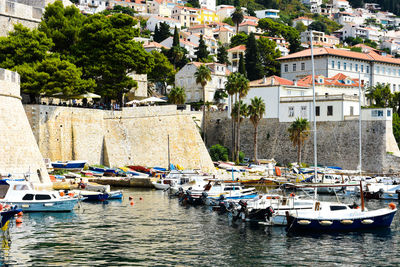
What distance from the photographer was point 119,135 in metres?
60.4

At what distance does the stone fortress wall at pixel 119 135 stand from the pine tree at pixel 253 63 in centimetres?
4229

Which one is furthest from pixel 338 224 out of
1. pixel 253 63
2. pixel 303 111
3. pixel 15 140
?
pixel 253 63

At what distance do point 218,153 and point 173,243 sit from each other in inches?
1733

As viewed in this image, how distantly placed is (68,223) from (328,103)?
4374 centimetres

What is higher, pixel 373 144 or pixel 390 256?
pixel 373 144

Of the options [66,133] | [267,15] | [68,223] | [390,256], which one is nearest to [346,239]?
[390,256]

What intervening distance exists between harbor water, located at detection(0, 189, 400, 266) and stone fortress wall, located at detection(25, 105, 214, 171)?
16.0 m

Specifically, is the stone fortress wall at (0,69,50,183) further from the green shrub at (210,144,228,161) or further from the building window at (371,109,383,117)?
the building window at (371,109,383,117)

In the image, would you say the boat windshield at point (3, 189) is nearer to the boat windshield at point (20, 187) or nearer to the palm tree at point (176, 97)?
the boat windshield at point (20, 187)

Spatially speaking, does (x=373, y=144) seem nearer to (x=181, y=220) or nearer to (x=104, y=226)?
(x=181, y=220)

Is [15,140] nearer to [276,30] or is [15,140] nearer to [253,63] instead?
[253,63]

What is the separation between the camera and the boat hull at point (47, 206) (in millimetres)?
36656

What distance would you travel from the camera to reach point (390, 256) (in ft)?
91.5

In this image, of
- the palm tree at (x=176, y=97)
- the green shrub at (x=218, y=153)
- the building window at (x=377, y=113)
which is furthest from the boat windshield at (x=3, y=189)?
Result: the building window at (x=377, y=113)
